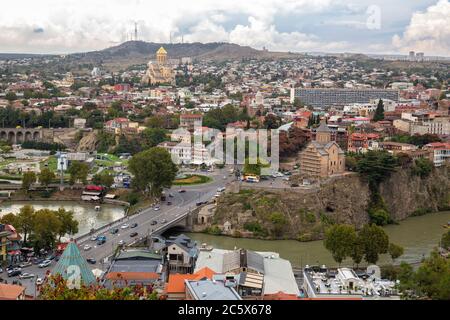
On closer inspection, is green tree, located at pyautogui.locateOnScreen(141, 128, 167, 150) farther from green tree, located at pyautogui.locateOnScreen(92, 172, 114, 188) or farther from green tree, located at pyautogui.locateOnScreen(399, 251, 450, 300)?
green tree, located at pyautogui.locateOnScreen(399, 251, 450, 300)

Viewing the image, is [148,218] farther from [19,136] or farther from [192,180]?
[19,136]

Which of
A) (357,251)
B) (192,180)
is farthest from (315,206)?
(192,180)

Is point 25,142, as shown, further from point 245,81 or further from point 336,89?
point 245,81

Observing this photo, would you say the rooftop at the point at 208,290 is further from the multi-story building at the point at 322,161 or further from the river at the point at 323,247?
the multi-story building at the point at 322,161

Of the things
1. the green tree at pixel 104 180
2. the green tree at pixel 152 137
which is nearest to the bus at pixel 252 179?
the green tree at pixel 104 180

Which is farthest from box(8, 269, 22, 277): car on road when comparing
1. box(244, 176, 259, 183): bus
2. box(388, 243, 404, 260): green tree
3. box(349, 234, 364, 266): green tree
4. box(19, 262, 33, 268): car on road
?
box(244, 176, 259, 183): bus

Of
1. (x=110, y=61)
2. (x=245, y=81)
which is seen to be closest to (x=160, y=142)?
(x=245, y=81)
